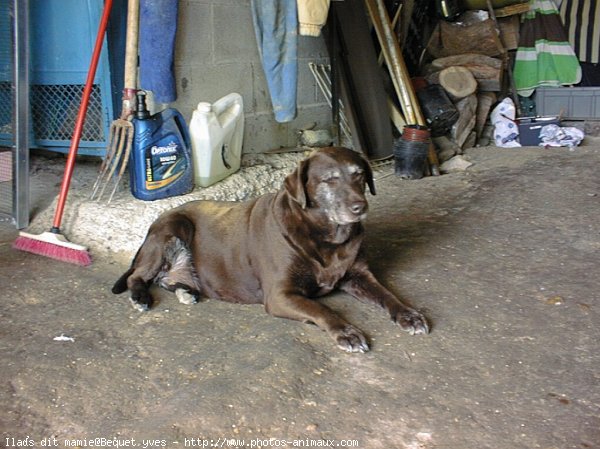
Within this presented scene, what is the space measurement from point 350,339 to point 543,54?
17.3ft

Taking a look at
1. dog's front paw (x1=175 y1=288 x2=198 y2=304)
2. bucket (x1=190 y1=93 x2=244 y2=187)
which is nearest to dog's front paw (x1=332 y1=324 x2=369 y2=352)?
dog's front paw (x1=175 y1=288 x2=198 y2=304)

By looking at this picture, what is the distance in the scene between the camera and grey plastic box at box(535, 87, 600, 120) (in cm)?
Answer: 658

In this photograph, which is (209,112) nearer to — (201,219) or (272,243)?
(201,219)

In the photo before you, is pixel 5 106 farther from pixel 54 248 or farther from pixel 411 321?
pixel 411 321

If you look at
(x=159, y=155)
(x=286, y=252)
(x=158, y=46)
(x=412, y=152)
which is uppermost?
(x=158, y=46)

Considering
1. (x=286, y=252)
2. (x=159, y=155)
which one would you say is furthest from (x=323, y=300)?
(x=159, y=155)

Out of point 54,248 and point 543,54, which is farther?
point 543,54

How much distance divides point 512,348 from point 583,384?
1.06ft

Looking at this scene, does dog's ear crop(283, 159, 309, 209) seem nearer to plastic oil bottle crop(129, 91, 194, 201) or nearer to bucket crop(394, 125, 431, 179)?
plastic oil bottle crop(129, 91, 194, 201)

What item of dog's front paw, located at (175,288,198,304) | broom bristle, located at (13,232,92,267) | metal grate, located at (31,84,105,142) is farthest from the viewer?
metal grate, located at (31,84,105,142)

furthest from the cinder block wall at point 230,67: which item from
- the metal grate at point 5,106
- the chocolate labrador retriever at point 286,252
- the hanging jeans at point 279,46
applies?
the chocolate labrador retriever at point 286,252

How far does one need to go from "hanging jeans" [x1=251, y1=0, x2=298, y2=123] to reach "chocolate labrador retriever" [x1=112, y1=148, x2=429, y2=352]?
149 centimetres

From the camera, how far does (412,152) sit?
518cm

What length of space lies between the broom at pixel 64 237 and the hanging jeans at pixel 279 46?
1.07m
